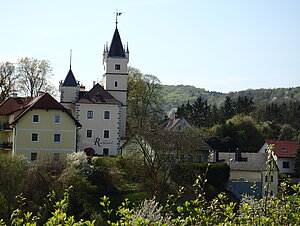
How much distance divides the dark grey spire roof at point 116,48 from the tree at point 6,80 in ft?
36.9

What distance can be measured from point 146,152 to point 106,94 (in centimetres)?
1261

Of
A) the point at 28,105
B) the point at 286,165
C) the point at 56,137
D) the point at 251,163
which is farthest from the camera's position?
the point at 286,165

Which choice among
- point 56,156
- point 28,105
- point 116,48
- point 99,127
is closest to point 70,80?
point 116,48

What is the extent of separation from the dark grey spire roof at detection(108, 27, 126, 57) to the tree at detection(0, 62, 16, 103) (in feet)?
36.9

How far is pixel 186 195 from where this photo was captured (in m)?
34.2

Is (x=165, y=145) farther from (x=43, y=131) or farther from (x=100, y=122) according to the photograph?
(x=100, y=122)

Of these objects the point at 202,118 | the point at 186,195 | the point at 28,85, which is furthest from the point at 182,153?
the point at 202,118

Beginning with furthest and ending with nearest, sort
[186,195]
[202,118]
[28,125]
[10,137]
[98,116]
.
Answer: [202,118], [98,116], [10,137], [28,125], [186,195]

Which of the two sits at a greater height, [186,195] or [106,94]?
[106,94]

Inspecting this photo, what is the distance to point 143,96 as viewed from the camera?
64.1m

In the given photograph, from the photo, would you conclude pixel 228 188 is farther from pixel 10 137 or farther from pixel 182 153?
pixel 10 137

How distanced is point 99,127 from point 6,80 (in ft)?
42.5

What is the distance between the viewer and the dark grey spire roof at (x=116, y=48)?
5194cm

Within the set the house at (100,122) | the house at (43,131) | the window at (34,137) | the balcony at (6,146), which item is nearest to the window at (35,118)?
the house at (43,131)
